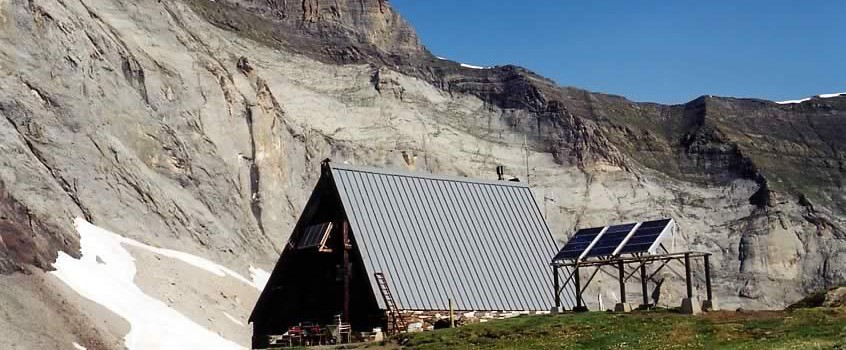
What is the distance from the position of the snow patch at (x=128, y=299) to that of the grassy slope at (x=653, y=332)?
41.5 m

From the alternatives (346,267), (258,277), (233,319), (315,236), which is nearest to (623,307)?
(346,267)

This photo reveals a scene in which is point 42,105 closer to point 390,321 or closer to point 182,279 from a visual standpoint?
point 182,279

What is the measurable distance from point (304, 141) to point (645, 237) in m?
85.2

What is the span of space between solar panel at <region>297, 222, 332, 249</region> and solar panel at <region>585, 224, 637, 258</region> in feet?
33.9

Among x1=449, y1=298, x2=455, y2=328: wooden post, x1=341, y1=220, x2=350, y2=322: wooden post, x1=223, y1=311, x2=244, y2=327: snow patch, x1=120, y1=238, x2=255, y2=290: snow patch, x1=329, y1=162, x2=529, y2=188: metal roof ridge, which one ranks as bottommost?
x1=223, y1=311, x2=244, y2=327: snow patch

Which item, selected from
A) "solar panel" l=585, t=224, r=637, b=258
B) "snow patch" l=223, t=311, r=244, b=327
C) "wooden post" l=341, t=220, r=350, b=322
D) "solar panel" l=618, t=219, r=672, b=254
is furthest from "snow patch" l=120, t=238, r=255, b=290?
"solar panel" l=618, t=219, r=672, b=254

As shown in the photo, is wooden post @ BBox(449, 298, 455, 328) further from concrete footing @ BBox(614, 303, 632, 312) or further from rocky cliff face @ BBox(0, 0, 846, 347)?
rocky cliff face @ BBox(0, 0, 846, 347)

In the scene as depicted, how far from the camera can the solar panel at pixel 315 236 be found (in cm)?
4328

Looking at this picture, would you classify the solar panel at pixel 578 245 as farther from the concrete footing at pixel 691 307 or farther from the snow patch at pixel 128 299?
the snow patch at pixel 128 299

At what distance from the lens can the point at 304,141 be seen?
396ft

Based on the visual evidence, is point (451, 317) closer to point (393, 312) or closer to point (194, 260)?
point (393, 312)

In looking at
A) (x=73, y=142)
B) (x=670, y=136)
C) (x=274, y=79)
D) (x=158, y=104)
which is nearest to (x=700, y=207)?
(x=670, y=136)

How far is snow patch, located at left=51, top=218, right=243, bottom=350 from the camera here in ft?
241

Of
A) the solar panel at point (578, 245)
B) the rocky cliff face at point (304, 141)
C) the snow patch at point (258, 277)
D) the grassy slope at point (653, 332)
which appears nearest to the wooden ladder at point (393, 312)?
the grassy slope at point (653, 332)
